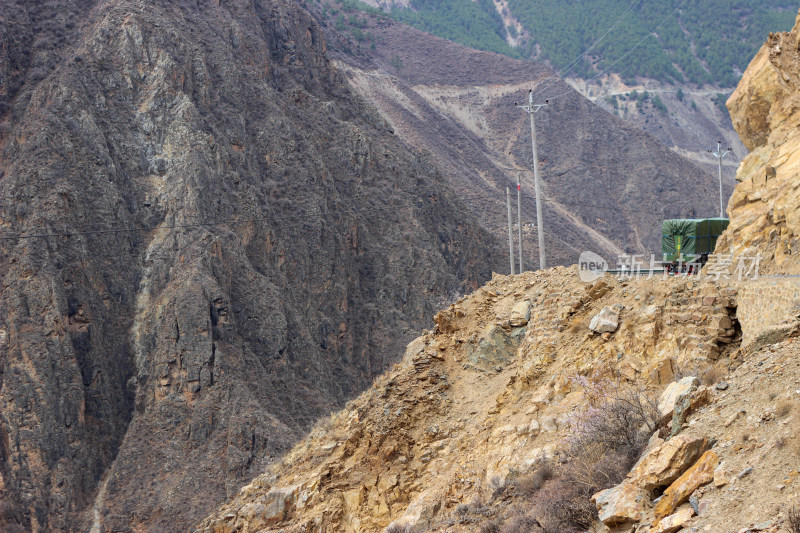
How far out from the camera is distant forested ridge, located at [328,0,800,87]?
14562 centimetres

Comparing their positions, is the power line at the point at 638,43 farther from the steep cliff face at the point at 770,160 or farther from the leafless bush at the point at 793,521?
the leafless bush at the point at 793,521

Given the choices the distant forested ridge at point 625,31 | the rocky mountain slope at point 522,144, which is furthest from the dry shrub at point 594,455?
the distant forested ridge at point 625,31

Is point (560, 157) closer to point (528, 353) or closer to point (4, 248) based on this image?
point (4, 248)

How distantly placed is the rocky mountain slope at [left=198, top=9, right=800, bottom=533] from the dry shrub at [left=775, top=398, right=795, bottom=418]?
0.02 metres

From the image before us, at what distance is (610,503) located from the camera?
8.73m

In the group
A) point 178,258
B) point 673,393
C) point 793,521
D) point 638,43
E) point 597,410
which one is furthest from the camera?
point 638,43

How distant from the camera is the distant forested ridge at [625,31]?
478ft

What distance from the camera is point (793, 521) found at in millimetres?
6570

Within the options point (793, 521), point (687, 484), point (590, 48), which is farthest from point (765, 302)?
point (590, 48)

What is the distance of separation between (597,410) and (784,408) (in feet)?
11.0

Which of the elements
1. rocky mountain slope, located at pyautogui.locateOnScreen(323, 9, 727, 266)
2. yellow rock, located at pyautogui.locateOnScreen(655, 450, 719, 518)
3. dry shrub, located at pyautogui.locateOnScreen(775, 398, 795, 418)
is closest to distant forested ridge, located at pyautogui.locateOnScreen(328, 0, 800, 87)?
rocky mountain slope, located at pyautogui.locateOnScreen(323, 9, 727, 266)

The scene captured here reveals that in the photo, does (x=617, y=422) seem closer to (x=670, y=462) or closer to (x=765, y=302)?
(x=670, y=462)

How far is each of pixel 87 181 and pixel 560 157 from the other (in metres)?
65.4

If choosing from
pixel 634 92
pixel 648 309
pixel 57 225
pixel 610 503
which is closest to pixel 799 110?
pixel 648 309
